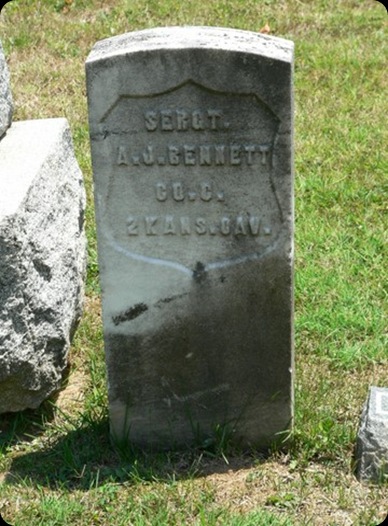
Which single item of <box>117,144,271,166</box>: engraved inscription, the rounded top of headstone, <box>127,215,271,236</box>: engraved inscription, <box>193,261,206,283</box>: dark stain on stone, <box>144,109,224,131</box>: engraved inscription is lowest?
<box>193,261,206,283</box>: dark stain on stone

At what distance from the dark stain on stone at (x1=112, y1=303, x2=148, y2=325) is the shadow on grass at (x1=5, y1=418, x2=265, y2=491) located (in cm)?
52

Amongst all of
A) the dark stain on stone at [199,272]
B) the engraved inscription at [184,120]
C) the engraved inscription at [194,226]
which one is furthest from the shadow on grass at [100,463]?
the engraved inscription at [184,120]

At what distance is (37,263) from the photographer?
4062 mm

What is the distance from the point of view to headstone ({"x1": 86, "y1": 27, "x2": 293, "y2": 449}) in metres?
3.54

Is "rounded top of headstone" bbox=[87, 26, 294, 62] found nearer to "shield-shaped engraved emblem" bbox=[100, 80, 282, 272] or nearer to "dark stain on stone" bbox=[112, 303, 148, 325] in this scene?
"shield-shaped engraved emblem" bbox=[100, 80, 282, 272]

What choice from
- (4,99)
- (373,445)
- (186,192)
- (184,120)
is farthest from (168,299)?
(4,99)

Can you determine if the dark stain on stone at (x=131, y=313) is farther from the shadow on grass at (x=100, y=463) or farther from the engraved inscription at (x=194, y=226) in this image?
the shadow on grass at (x=100, y=463)

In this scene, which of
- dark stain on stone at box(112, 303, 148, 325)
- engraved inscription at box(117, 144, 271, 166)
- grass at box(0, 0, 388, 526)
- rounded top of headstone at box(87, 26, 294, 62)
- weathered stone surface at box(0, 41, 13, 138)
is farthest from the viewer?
weathered stone surface at box(0, 41, 13, 138)

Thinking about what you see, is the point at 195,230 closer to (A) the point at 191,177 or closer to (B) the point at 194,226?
(B) the point at 194,226

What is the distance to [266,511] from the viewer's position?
369cm

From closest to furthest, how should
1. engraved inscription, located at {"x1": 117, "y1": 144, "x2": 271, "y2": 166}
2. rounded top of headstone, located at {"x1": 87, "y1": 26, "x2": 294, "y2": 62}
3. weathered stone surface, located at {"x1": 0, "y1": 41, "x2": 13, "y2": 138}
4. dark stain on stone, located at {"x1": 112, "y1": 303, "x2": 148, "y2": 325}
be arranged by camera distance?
rounded top of headstone, located at {"x1": 87, "y1": 26, "x2": 294, "y2": 62}, engraved inscription, located at {"x1": 117, "y1": 144, "x2": 271, "y2": 166}, dark stain on stone, located at {"x1": 112, "y1": 303, "x2": 148, "y2": 325}, weathered stone surface, located at {"x1": 0, "y1": 41, "x2": 13, "y2": 138}

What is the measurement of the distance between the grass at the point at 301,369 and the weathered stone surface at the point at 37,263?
0.25 metres

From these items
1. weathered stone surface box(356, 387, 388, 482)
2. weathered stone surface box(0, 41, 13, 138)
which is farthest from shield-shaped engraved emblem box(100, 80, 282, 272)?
weathered stone surface box(0, 41, 13, 138)

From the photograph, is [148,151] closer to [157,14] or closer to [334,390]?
[334,390]
